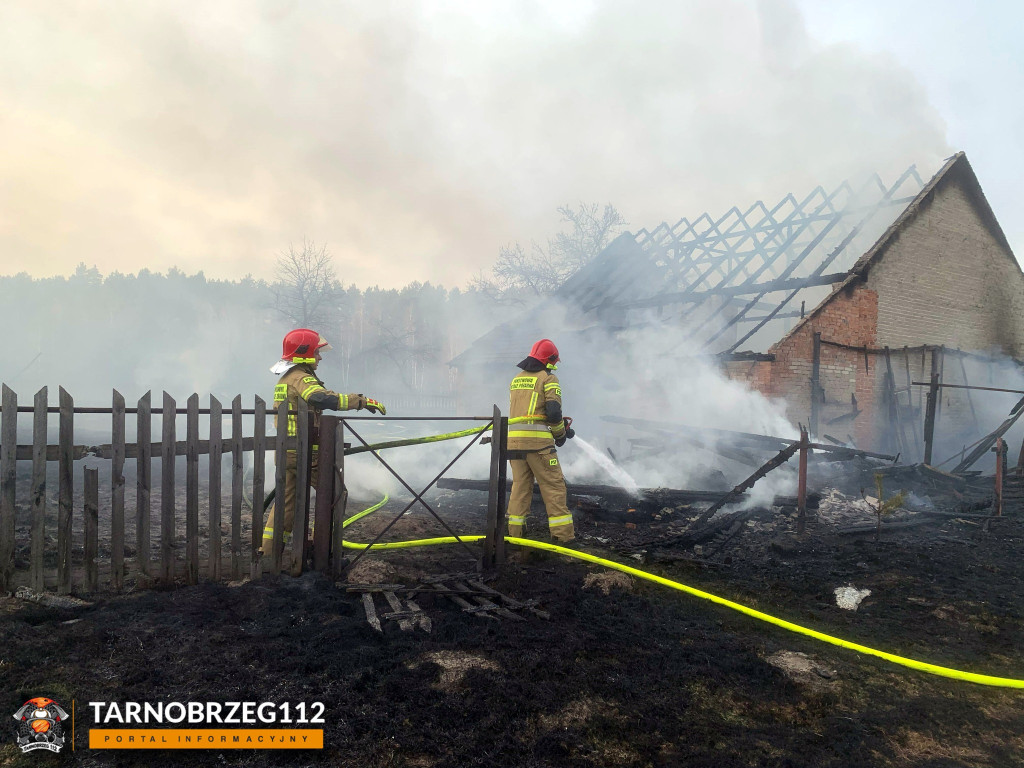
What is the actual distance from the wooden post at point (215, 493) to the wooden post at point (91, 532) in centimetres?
69

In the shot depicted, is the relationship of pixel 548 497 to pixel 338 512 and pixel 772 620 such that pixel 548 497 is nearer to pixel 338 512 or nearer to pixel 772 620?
pixel 338 512

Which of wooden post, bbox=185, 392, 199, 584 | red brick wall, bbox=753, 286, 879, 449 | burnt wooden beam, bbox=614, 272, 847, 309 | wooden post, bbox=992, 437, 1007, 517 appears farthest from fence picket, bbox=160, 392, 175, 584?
burnt wooden beam, bbox=614, 272, 847, 309

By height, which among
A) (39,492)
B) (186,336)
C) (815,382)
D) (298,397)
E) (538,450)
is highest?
(186,336)

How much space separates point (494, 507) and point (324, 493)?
4.72ft

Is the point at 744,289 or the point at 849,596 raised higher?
the point at 744,289

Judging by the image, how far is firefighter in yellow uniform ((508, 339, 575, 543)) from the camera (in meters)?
5.78

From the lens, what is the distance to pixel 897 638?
161 inches

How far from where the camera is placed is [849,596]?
16.0 ft

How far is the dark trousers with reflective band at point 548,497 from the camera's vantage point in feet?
18.9

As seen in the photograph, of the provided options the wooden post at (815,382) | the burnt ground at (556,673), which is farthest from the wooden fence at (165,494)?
the wooden post at (815,382)

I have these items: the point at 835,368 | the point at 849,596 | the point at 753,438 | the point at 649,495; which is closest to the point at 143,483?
the point at 849,596

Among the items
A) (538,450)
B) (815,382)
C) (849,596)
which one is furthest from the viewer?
(815,382)

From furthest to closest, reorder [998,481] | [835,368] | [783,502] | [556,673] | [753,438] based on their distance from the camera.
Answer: [835,368]
[753,438]
[783,502]
[998,481]
[556,673]

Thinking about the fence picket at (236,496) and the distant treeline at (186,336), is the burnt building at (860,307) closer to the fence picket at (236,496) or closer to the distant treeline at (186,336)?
the fence picket at (236,496)
